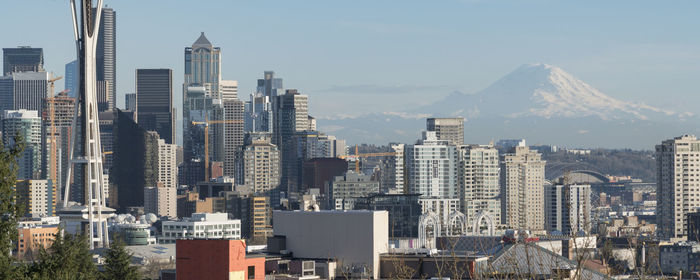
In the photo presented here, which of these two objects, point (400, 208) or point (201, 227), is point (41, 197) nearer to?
point (201, 227)

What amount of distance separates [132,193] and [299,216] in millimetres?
153127

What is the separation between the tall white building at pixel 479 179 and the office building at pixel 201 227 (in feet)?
179

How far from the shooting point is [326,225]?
41719 millimetres

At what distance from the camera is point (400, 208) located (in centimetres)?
12975

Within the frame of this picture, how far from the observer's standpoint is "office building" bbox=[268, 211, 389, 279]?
41312 millimetres

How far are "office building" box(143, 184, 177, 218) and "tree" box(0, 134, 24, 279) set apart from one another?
164698 mm

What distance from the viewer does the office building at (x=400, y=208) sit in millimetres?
125000

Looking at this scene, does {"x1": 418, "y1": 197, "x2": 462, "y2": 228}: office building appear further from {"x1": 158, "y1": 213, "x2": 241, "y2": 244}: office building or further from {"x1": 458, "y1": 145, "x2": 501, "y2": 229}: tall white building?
{"x1": 158, "y1": 213, "x2": 241, "y2": 244}: office building

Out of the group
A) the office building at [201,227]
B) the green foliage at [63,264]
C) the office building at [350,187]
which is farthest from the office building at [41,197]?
the green foliage at [63,264]

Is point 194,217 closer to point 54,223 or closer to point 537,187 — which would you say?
point 54,223

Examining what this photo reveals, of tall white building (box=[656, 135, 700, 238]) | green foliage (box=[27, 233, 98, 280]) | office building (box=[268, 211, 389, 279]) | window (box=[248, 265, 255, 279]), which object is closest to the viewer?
green foliage (box=[27, 233, 98, 280])

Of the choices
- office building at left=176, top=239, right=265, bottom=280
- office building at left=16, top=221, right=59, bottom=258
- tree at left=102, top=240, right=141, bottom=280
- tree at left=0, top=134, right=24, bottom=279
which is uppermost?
tree at left=0, top=134, right=24, bottom=279

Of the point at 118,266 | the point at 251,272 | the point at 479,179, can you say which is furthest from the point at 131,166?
the point at 251,272

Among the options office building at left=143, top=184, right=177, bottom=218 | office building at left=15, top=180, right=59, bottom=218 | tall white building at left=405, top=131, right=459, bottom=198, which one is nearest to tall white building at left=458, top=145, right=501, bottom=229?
tall white building at left=405, top=131, right=459, bottom=198
